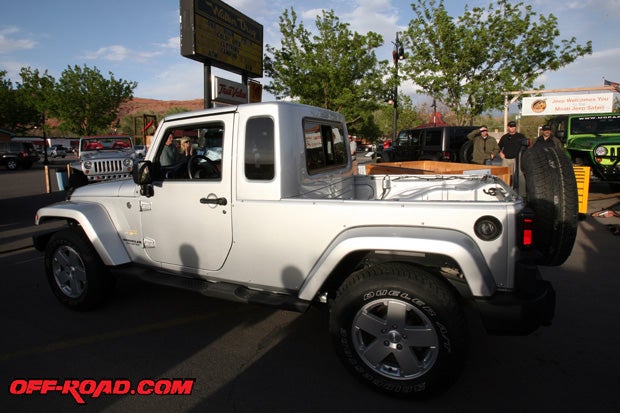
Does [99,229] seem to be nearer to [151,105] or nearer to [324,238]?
[324,238]

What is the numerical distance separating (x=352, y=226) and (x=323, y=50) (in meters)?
19.5

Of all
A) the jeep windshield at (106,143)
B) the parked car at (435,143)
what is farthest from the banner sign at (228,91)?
the parked car at (435,143)

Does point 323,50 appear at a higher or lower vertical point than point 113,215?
higher

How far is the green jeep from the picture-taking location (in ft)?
32.4

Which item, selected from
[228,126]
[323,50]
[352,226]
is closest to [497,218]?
[352,226]

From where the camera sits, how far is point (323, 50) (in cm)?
2019

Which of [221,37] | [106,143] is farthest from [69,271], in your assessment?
[106,143]

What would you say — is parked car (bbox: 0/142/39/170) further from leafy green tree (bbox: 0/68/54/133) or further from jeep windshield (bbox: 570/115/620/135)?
jeep windshield (bbox: 570/115/620/135)

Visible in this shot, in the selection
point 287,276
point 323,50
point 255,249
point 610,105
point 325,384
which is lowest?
point 325,384

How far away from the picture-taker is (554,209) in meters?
2.54

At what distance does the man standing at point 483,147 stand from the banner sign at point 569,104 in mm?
8911

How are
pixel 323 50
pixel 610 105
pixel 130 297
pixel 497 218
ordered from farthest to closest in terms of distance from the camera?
pixel 323 50 → pixel 610 105 → pixel 130 297 → pixel 497 218

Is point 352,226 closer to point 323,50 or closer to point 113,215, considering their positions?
point 113,215

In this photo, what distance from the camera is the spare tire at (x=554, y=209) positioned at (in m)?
2.52
